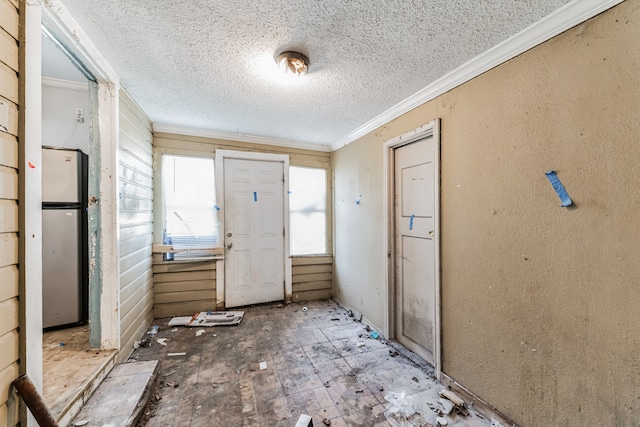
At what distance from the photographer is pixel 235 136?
3482mm

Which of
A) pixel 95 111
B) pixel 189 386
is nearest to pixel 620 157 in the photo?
Answer: pixel 189 386

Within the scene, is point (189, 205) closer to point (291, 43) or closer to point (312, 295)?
point (312, 295)

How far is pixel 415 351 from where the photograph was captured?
246 cm

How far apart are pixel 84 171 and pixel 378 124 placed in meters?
3.09

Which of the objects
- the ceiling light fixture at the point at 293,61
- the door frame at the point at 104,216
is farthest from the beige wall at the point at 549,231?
the door frame at the point at 104,216

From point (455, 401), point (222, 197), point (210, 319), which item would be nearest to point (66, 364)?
point (210, 319)

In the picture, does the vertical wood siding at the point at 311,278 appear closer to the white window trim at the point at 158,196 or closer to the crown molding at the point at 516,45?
the white window trim at the point at 158,196

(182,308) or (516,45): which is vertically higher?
(516,45)

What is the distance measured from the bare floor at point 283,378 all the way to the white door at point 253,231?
66 cm

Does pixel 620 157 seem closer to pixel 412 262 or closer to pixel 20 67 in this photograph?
pixel 412 262

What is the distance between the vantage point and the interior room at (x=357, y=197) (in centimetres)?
118

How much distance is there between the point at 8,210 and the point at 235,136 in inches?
104

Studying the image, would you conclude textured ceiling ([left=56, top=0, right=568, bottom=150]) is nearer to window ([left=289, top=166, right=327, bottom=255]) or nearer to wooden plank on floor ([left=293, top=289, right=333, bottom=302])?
window ([left=289, top=166, right=327, bottom=255])

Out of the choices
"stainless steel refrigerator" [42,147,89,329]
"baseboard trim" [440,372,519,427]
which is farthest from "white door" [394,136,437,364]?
"stainless steel refrigerator" [42,147,89,329]
